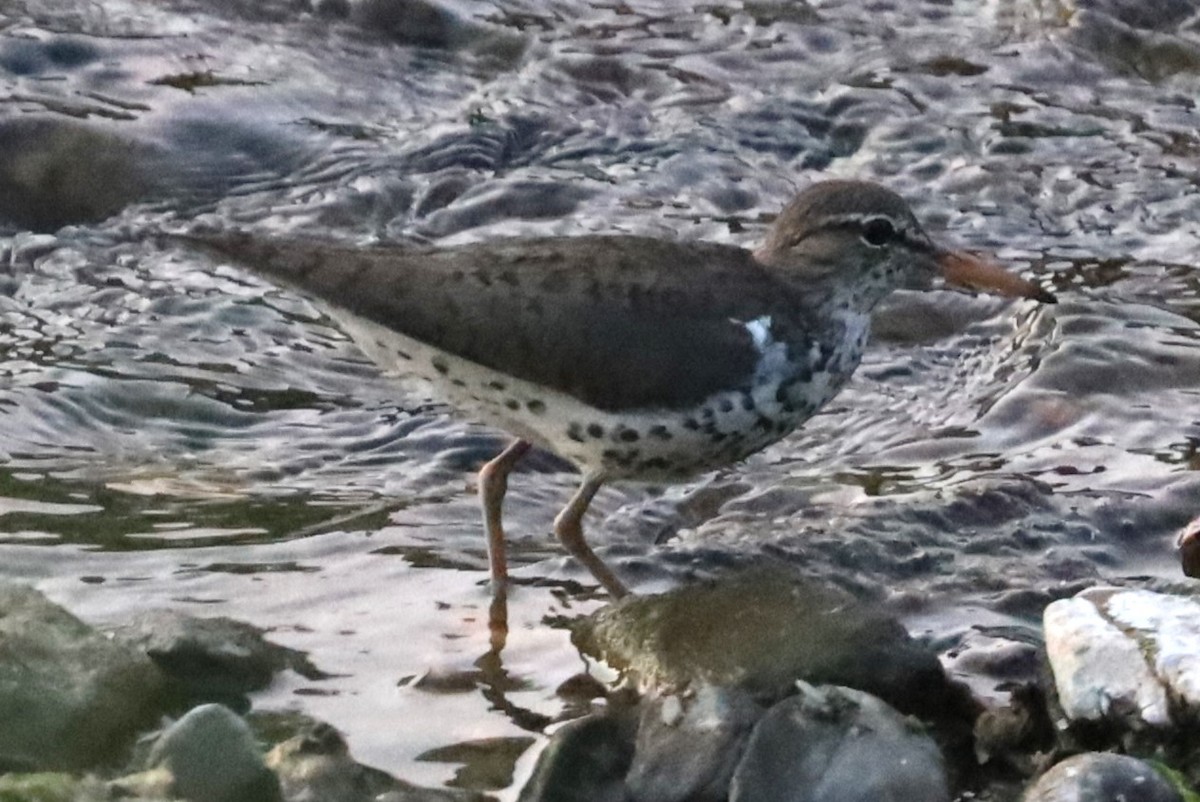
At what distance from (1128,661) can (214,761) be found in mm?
2436

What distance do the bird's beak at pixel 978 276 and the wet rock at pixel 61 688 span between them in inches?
130

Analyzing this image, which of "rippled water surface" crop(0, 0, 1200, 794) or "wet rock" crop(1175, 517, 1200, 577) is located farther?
"wet rock" crop(1175, 517, 1200, 577)

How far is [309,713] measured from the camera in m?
6.35

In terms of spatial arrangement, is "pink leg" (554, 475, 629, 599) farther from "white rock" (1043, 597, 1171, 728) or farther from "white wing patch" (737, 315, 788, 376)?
"white rock" (1043, 597, 1171, 728)

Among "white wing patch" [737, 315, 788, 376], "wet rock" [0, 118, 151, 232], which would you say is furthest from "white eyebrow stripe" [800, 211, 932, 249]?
"wet rock" [0, 118, 151, 232]

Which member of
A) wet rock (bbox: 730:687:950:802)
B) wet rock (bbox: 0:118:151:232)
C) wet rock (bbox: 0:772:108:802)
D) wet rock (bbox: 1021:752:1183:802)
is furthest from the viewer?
wet rock (bbox: 0:118:151:232)

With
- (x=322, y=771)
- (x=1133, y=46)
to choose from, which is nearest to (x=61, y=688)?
(x=322, y=771)

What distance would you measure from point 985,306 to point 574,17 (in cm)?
393

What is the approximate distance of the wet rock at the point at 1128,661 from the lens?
5812mm

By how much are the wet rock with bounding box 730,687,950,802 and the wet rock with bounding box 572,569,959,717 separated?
0.33m

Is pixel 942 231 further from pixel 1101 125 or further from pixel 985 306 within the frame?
pixel 1101 125

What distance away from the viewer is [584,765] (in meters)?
5.90

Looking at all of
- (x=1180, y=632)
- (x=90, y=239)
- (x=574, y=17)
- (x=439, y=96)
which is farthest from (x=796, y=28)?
(x=1180, y=632)

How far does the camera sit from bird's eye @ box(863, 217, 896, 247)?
782 cm
